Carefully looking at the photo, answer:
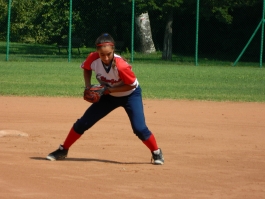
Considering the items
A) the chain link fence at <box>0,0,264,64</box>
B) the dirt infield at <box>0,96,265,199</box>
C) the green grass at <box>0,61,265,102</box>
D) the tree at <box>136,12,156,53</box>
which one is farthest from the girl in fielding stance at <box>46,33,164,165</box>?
the tree at <box>136,12,156,53</box>

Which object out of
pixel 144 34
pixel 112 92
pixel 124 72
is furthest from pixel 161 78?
pixel 124 72

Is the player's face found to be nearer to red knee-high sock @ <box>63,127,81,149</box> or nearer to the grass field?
red knee-high sock @ <box>63,127,81,149</box>

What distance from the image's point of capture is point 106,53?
662 cm

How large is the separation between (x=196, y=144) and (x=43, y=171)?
110 inches

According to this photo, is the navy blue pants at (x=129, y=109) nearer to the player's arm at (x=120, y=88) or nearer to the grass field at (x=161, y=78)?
the player's arm at (x=120, y=88)

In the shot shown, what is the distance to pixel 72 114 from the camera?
37.7 feet

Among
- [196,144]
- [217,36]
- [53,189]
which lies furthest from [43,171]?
[217,36]

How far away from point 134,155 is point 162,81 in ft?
33.7

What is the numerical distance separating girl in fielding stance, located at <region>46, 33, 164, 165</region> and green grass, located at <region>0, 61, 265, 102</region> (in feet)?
16.9

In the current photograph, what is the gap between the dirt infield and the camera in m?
5.94

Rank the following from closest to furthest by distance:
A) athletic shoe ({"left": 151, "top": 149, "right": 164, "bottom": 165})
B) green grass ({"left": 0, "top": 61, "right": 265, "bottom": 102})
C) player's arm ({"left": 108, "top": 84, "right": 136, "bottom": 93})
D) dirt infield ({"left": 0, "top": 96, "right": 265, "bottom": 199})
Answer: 1. dirt infield ({"left": 0, "top": 96, "right": 265, "bottom": 199})
2. player's arm ({"left": 108, "top": 84, "right": 136, "bottom": 93})
3. athletic shoe ({"left": 151, "top": 149, "right": 164, "bottom": 165})
4. green grass ({"left": 0, "top": 61, "right": 265, "bottom": 102})

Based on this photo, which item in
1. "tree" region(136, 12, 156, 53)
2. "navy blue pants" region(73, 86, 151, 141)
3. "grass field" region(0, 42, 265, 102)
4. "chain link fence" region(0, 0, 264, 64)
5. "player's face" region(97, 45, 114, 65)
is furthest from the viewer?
"tree" region(136, 12, 156, 53)

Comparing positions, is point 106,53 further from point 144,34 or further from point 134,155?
point 144,34

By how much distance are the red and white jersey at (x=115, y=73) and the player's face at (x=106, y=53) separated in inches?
4.5
